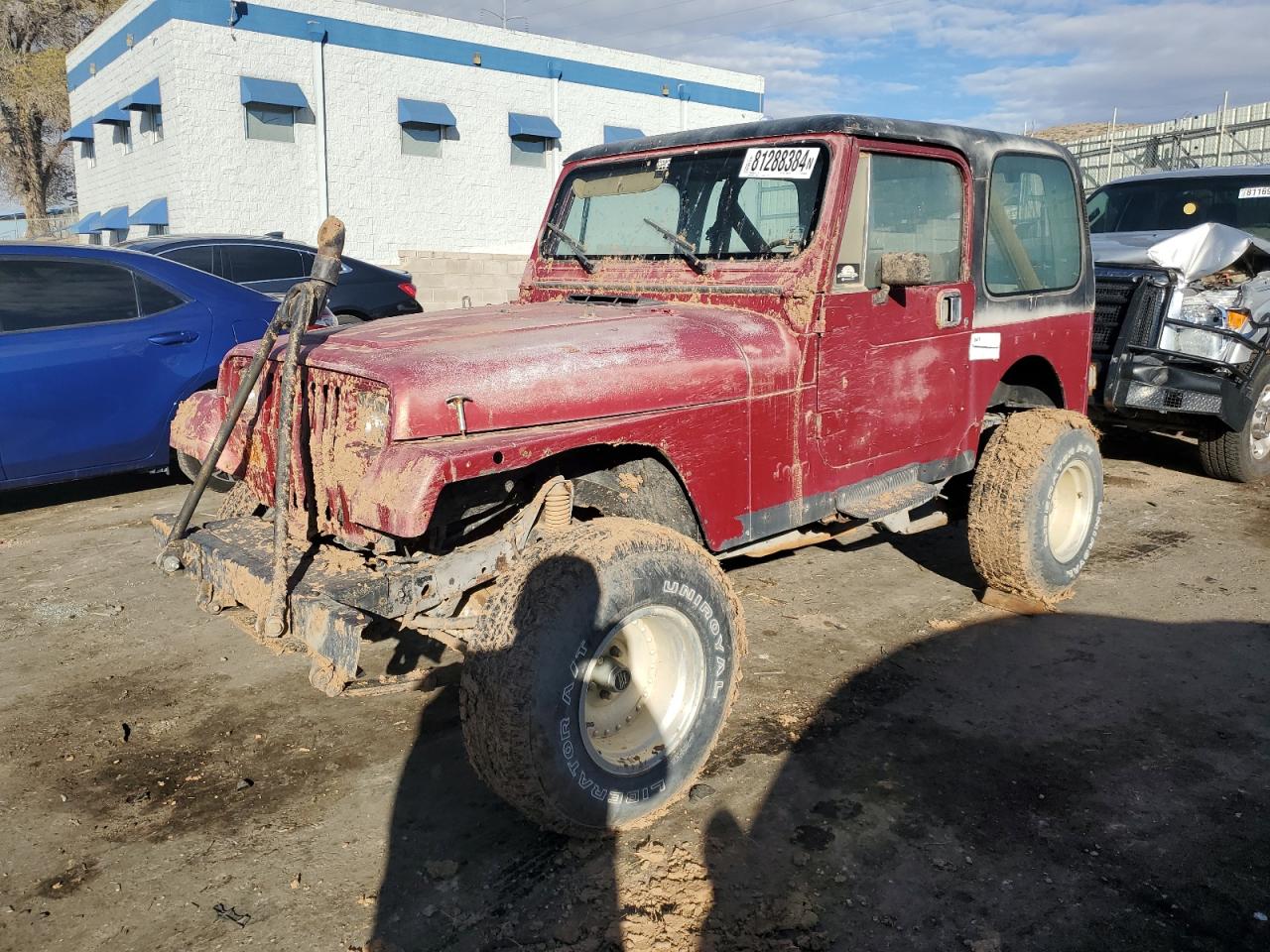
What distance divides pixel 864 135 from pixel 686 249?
0.77 m

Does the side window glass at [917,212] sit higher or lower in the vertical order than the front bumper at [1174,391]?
higher

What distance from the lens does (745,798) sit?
2.98 m

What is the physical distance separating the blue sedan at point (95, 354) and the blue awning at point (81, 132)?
20.2m

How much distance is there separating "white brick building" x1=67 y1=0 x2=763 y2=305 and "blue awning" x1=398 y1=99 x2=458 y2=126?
0.14 feet

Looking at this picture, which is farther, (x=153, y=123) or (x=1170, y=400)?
(x=153, y=123)

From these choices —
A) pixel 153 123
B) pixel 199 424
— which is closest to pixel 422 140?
pixel 153 123

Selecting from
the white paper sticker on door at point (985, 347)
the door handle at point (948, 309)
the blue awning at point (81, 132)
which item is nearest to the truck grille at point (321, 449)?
the door handle at point (948, 309)

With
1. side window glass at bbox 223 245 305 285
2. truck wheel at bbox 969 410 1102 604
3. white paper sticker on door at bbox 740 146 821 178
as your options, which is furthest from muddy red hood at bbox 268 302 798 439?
side window glass at bbox 223 245 305 285

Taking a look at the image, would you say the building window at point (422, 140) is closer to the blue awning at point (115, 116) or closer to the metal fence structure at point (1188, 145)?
the blue awning at point (115, 116)

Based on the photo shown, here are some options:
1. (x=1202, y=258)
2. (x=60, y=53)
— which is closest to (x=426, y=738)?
(x=1202, y=258)

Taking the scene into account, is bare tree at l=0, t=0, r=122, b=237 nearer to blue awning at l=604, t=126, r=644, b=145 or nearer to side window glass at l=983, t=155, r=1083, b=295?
blue awning at l=604, t=126, r=644, b=145

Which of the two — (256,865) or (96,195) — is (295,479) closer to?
(256,865)

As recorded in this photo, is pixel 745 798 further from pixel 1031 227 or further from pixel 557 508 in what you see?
pixel 1031 227

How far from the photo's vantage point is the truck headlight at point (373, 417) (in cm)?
263
